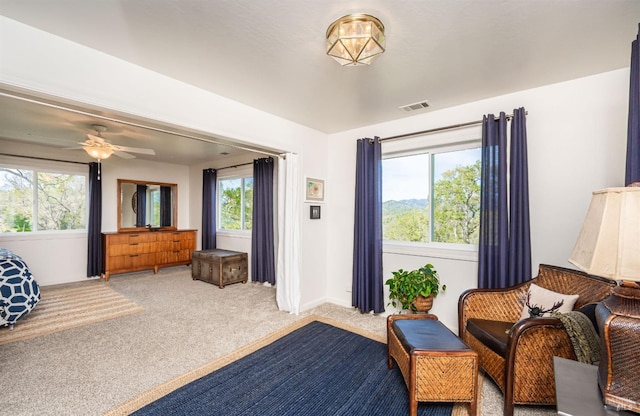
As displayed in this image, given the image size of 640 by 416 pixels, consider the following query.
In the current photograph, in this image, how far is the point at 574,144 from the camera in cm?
244

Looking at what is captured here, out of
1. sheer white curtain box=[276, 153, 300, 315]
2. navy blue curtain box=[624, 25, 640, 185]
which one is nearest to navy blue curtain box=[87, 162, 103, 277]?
sheer white curtain box=[276, 153, 300, 315]

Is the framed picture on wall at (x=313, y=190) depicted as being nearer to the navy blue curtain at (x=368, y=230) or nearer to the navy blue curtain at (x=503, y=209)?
the navy blue curtain at (x=368, y=230)

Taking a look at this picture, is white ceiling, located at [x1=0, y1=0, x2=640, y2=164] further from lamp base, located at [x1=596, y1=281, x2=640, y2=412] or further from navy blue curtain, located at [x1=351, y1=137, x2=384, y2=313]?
lamp base, located at [x1=596, y1=281, x2=640, y2=412]

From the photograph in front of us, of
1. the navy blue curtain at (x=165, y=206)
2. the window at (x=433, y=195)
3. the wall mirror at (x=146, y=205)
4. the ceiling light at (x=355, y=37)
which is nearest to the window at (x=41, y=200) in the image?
the wall mirror at (x=146, y=205)

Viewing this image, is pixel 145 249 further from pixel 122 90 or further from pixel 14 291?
pixel 122 90

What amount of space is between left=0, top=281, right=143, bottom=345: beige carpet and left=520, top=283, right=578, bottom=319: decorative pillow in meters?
4.26

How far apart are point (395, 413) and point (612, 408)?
1.20 m

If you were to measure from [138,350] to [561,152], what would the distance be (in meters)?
4.31

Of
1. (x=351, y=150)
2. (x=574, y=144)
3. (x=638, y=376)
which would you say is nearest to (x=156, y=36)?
(x=351, y=150)

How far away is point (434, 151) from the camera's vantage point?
3318 mm

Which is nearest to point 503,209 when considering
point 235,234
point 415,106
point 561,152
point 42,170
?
point 561,152

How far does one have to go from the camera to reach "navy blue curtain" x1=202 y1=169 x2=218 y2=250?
19.8 feet

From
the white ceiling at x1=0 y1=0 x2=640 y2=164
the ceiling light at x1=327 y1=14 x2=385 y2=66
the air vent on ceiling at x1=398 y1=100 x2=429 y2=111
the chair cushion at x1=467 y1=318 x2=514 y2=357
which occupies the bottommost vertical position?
the chair cushion at x1=467 y1=318 x2=514 y2=357

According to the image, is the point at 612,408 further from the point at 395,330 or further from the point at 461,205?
the point at 461,205
